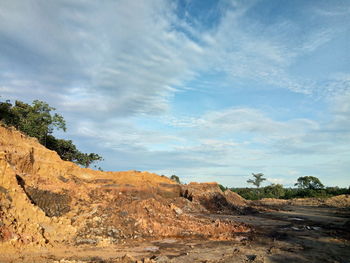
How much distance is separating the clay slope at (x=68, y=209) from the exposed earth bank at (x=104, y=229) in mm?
39

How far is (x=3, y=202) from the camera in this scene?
32.6 ft

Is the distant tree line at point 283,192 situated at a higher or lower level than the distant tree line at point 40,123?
lower

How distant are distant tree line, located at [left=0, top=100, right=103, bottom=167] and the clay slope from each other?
13.3m

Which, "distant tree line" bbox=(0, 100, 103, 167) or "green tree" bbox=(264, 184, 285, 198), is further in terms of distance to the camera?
"green tree" bbox=(264, 184, 285, 198)

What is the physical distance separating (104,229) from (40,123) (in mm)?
22992

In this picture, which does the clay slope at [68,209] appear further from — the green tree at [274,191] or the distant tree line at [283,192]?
the green tree at [274,191]

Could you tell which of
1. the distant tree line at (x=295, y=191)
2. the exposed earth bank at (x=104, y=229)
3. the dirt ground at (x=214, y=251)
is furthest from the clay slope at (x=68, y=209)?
the distant tree line at (x=295, y=191)

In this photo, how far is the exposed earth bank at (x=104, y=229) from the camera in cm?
906

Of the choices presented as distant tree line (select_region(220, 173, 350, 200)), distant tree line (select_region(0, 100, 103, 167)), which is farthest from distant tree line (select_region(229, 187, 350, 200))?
distant tree line (select_region(0, 100, 103, 167))

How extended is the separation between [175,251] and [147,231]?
2.95m

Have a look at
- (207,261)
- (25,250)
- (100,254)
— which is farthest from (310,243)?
(25,250)

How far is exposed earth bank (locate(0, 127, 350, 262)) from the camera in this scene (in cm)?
906

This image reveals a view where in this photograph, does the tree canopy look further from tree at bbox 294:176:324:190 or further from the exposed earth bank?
the exposed earth bank

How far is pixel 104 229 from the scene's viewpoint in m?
11.8
